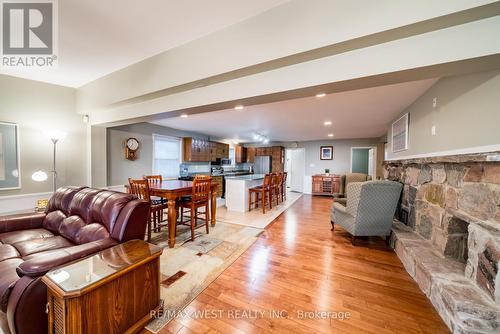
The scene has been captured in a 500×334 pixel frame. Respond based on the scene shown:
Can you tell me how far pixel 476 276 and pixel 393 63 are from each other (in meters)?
1.82

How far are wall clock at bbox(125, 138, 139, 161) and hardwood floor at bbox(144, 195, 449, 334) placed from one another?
3492 millimetres

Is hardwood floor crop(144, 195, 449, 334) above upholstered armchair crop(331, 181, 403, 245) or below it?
below

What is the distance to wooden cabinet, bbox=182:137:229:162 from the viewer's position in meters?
5.80

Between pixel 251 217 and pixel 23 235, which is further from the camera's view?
pixel 251 217

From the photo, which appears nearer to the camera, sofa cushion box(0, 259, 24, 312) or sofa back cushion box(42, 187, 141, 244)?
sofa cushion box(0, 259, 24, 312)

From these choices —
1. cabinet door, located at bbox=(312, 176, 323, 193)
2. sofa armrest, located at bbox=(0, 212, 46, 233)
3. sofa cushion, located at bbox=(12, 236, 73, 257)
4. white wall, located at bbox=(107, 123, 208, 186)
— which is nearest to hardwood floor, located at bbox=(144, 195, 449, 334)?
sofa cushion, located at bbox=(12, 236, 73, 257)

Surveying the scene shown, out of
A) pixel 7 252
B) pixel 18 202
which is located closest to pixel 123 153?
pixel 18 202

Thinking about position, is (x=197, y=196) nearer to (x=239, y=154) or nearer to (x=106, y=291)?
(x=106, y=291)

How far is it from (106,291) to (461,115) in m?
3.32

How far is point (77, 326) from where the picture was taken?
3.36 feet

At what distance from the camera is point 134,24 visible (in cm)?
174

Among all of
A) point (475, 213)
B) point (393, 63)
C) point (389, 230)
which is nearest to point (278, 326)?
point (475, 213)

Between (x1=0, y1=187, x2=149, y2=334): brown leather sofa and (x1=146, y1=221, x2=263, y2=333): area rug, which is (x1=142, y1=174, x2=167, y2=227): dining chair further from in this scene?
(x1=0, y1=187, x2=149, y2=334): brown leather sofa

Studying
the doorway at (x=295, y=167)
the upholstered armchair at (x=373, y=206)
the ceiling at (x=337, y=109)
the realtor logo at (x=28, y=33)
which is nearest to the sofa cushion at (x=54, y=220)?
the realtor logo at (x=28, y=33)
